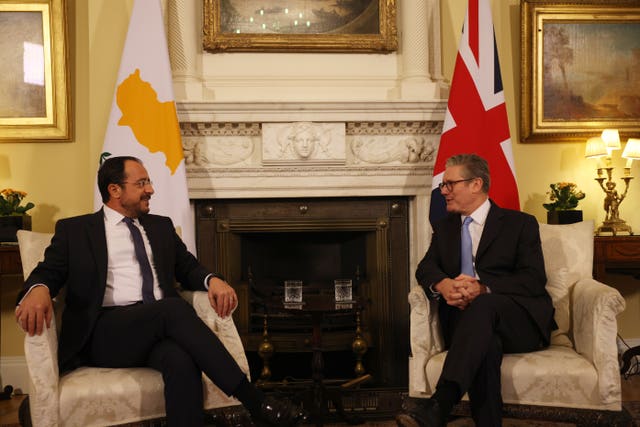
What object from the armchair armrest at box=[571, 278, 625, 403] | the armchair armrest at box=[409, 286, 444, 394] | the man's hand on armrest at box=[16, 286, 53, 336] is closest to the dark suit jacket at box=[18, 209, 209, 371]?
the man's hand on armrest at box=[16, 286, 53, 336]

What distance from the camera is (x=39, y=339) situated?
257cm

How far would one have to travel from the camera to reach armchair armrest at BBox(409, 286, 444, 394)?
2920mm

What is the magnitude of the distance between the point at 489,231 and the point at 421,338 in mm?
557

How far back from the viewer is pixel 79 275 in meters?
2.86

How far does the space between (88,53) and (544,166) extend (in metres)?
2.90

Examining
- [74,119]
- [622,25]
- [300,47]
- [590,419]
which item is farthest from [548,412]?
[74,119]

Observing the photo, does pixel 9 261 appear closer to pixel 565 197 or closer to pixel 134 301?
pixel 134 301

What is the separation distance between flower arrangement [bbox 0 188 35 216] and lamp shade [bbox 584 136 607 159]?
10.8 ft

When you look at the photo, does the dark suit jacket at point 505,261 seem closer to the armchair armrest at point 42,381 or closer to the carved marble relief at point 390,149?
the carved marble relief at point 390,149

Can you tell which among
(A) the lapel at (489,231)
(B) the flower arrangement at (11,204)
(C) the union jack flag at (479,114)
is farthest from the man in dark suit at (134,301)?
(C) the union jack flag at (479,114)

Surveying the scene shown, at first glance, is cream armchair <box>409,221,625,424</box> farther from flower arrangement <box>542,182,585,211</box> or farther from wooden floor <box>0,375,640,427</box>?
flower arrangement <box>542,182,585,211</box>

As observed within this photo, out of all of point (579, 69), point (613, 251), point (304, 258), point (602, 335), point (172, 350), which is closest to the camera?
point (172, 350)

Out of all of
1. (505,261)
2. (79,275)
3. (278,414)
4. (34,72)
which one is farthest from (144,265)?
(34,72)

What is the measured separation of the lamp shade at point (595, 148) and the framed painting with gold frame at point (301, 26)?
132 centimetres
